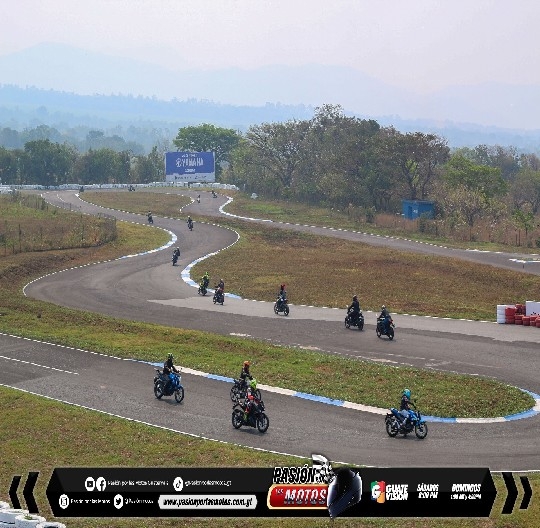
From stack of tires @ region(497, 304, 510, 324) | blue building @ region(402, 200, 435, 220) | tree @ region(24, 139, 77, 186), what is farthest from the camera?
tree @ region(24, 139, 77, 186)

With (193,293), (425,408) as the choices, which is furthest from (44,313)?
(425,408)

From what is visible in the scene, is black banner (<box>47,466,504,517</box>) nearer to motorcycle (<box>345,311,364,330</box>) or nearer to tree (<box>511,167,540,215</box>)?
motorcycle (<box>345,311,364,330</box>)

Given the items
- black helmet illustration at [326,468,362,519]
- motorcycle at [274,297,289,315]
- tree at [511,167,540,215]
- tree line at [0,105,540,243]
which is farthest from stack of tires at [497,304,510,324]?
tree at [511,167,540,215]

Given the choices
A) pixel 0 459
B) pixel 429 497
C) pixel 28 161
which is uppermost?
pixel 28 161

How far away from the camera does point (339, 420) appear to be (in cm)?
2441

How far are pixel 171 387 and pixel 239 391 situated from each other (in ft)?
8.03

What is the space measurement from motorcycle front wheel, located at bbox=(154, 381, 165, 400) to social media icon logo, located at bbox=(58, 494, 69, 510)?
13.2 m

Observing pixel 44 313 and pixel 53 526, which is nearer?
pixel 53 526

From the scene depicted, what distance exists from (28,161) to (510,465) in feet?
423

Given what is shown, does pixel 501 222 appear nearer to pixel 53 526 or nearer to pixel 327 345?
pixel 327 345

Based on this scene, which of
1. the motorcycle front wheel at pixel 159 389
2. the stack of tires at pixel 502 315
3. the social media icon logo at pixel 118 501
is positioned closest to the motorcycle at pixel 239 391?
the motorcycle front wheel at pixel 159 389

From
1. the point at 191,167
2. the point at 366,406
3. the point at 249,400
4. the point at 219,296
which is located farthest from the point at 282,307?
the point at 191,167

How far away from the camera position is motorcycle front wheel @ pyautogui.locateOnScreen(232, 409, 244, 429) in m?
23.7

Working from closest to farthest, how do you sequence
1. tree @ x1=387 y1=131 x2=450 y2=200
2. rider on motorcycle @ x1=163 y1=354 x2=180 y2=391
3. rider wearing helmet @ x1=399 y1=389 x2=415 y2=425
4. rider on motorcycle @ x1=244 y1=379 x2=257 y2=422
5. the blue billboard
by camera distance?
1. rider wearing helmet @ x1=399 y1=389 x2=415 y2=425
2. rider on motorcycle @ x1=244 y1=379 x2=257 y2=422
3. rider on motorcycle @ x1=163 y1=354 x2=180 y2=391
4. tree @ x1=387 y1=131 x2=450 y2=200
5. the blue billboard
